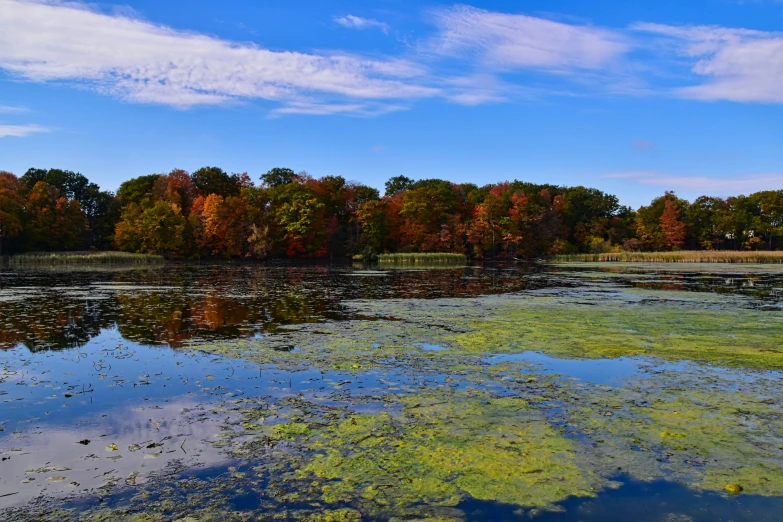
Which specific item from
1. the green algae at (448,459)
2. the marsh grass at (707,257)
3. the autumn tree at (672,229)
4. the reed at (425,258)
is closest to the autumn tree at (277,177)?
the reed at (425,258)

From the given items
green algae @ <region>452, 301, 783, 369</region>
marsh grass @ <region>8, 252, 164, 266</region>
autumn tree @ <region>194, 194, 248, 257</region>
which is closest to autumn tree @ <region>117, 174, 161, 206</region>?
autumn tree @ <region>194, 194, 248, 257</region>

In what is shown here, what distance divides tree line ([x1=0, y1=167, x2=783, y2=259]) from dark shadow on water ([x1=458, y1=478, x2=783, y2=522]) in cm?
6905

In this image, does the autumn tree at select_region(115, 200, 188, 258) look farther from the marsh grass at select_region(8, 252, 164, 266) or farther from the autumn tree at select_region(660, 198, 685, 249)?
the autumn tree at select_region(660, 198, 685, 249)

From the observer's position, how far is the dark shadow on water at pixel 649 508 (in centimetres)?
467

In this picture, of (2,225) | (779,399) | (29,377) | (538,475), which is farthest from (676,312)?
(2,225)

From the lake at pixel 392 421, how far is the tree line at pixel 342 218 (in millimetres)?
59823

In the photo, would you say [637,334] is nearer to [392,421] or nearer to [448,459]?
[392,421]

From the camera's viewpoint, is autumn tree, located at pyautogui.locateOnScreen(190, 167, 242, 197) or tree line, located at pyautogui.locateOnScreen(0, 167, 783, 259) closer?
tree line, located at pyautogui.locateOnScreen(0, 167, 783, 259)

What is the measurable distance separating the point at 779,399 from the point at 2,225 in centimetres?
7738

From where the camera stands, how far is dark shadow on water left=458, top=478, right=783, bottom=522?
467 cm

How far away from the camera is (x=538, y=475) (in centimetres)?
546

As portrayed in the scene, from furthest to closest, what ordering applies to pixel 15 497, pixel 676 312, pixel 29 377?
pixel 676 312, pixel 29 377, pixel 15 497

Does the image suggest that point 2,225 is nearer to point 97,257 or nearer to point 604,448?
point 97,257

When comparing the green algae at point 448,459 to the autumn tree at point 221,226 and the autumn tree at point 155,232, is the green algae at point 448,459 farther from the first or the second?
the autumn tree at point 221,226
